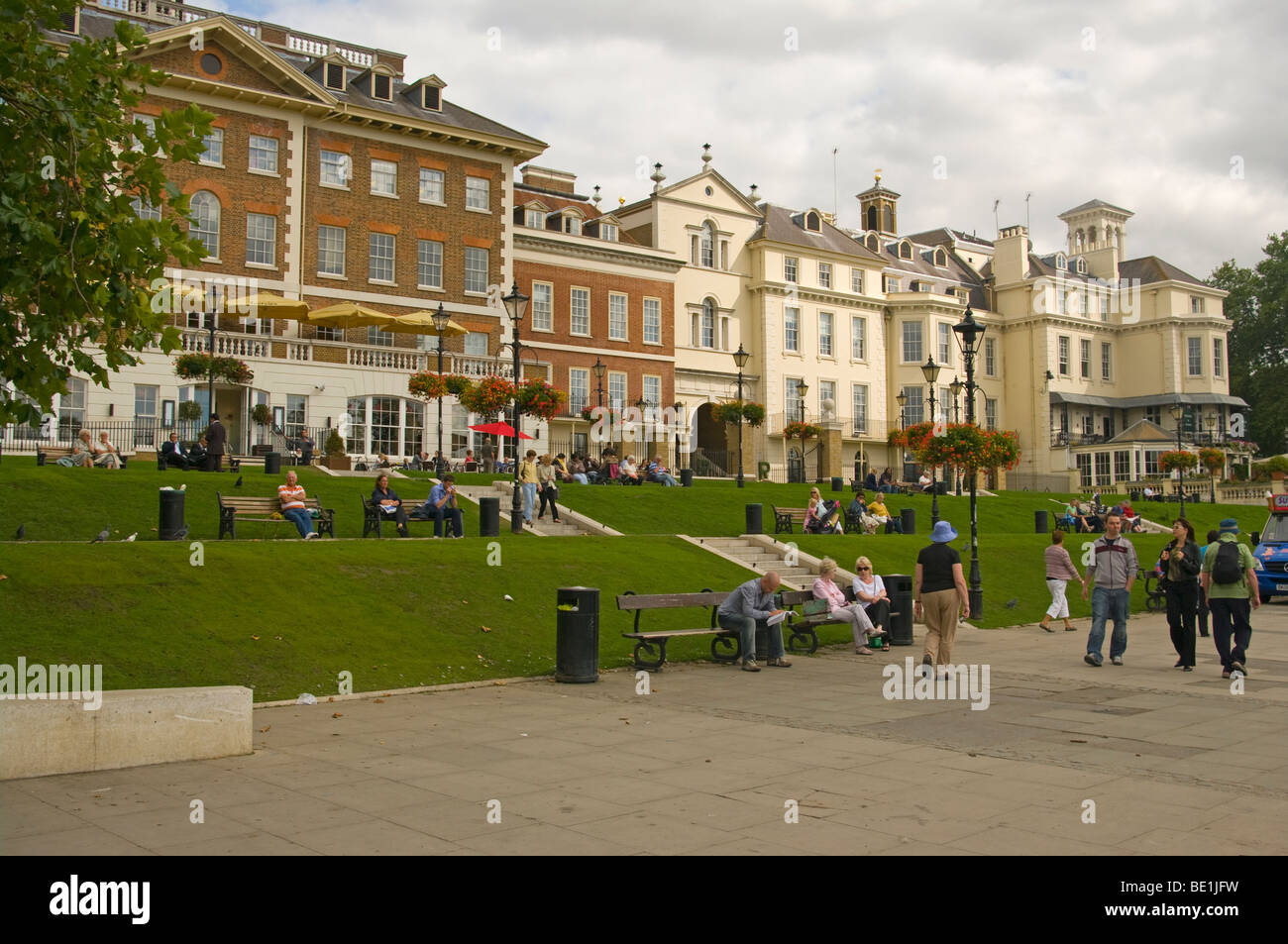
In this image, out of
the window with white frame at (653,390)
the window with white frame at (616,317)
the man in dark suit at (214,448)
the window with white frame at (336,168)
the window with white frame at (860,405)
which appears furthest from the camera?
the window with white frame at (860,405)

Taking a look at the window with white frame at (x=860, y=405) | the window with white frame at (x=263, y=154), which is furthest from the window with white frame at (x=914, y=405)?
the window with white frame at (x=263, y=154)

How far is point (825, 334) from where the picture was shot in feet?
201

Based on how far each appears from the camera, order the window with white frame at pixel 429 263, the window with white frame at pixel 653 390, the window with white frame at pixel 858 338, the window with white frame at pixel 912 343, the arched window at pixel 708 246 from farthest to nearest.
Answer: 1. the window with white frame at pixel 912 343
2. the window with white frame at pixel 858 338
3. the arched window at pixel 708 246
4. the window with white frame at pixel 653 390
5. the window with white frame at pixel 429 263

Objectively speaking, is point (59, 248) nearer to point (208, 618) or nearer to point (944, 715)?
point (208, 618)

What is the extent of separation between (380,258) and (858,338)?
98.4 feet

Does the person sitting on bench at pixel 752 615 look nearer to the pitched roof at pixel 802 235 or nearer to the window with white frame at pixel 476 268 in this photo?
the window with white frame at pixel 476 268

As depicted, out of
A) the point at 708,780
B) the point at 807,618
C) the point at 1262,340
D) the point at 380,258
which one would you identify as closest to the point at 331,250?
the point at 380,258

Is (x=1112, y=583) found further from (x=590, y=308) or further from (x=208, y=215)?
(x=590, y=308)

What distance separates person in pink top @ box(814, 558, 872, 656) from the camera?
53.6ft

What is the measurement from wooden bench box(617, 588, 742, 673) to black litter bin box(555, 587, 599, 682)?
2.91ft

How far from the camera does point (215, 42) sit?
3978cm

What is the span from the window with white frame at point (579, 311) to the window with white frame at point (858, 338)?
59.6ft

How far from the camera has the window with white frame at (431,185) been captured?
A: 4503 centimetres

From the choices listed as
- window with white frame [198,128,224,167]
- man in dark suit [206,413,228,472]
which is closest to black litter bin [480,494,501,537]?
man in dark suit [206,413,228,472]
